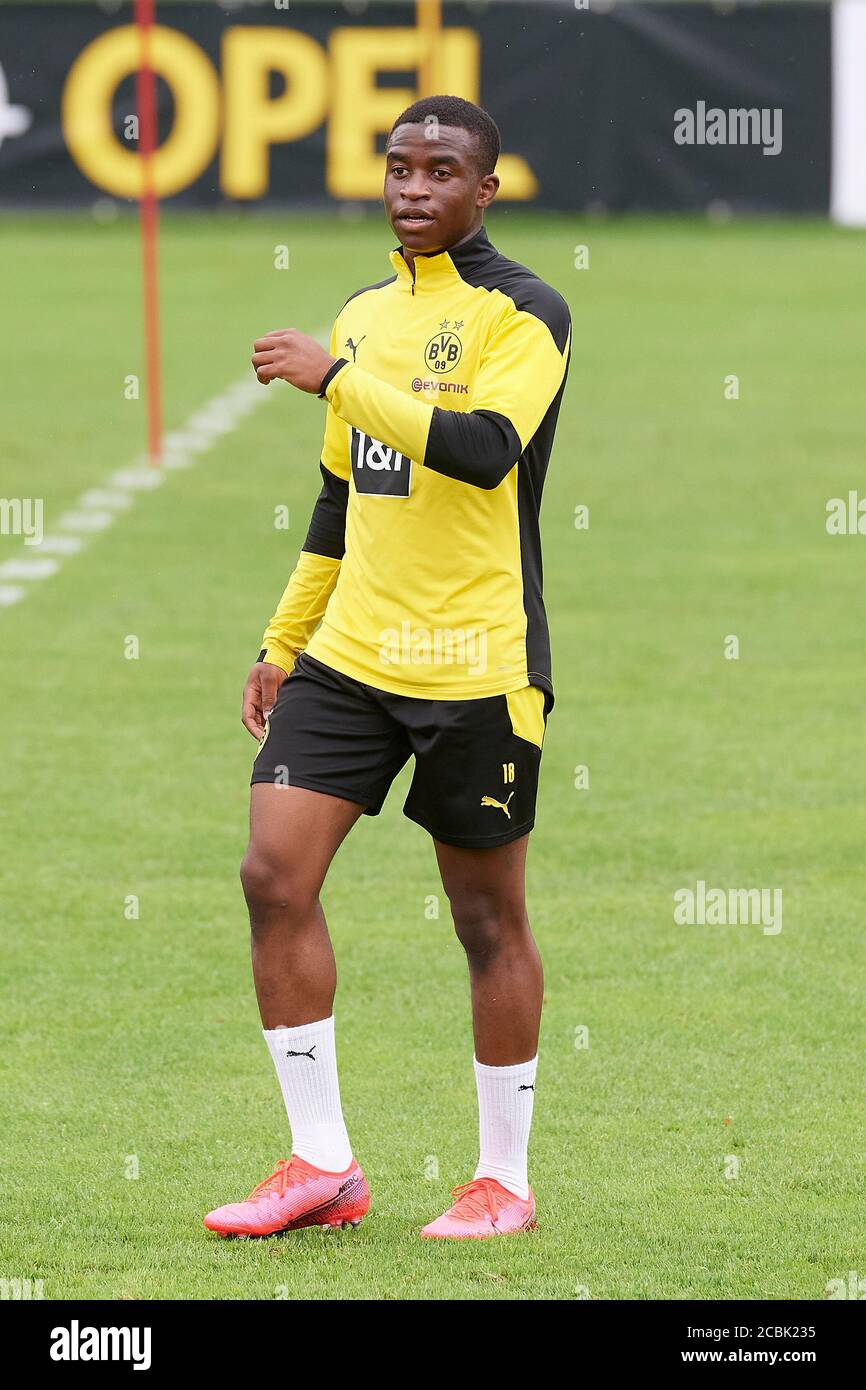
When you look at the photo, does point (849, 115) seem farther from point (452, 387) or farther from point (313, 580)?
point (452, 387)

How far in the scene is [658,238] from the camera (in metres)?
29.6

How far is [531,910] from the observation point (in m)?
7.68

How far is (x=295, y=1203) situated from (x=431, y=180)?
7.07 feet

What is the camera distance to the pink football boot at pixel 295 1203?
5125mm

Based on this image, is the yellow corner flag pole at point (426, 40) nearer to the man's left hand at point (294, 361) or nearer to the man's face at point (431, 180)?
the man's face at point (431, 180)

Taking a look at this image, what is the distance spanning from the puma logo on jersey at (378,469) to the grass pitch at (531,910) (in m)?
1.59

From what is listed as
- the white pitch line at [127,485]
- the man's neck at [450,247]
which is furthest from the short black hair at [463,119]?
the white pitch line at [127,485]

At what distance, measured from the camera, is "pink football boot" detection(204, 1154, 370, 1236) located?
512 cm

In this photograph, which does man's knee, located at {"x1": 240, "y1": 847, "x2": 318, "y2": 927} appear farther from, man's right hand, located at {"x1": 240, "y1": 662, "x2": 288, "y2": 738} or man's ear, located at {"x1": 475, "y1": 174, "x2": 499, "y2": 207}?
man's ear, located at {"x1": 475, "y1": 174, "x2": 499, "y2": 207}

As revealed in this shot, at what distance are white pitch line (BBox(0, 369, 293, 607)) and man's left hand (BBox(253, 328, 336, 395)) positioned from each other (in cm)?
774

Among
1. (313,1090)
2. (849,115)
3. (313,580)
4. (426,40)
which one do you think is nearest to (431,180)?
(313,580)

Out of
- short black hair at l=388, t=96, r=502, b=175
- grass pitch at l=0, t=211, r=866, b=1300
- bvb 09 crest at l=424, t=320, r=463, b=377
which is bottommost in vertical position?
grass pitch at l=0, t=211, r=866, b=1300

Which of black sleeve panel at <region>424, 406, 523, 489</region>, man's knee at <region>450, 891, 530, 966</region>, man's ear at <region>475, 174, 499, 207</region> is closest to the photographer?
black sleeve panel at <region>424, 406, 523, 489</region>

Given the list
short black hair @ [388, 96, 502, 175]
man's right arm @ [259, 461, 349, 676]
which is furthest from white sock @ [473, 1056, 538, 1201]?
short black hair @ [388, 96, 502, 175]
